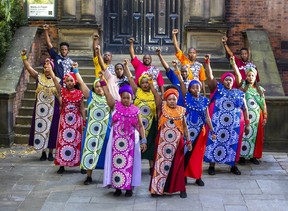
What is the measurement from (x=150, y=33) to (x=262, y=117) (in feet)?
18.1

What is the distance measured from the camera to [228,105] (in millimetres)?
9812

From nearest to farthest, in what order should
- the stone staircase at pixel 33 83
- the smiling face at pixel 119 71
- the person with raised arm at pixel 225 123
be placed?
the person with raised arm at pixel 225 123
the smiling face at pixel 119 71
the stone staircase at pixel 33 83

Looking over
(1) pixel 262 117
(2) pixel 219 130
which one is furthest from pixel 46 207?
(1) pixel 262 117

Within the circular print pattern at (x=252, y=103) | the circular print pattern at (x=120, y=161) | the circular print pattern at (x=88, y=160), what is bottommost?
the circular print pattern at (x=88, y=160)

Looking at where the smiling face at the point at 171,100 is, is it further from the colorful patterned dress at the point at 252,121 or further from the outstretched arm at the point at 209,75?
the colorful patterned dress at the point at 252,121

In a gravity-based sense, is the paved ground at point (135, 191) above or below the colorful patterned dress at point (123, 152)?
below

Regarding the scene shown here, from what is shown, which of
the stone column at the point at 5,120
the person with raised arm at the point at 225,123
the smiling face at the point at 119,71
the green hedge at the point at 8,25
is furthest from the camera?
the green hedge at the point at 8,25

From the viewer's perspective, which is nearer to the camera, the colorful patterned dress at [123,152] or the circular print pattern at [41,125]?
the colorful patterned dress at [123,152]

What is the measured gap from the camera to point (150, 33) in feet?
50.5

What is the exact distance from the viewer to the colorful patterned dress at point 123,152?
8.48m

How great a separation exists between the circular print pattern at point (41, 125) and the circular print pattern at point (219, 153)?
2906mm

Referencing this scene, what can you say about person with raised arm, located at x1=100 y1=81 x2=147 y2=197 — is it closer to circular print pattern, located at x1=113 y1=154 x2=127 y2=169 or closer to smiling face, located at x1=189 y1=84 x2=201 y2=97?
circular print pattern, located at x1=113 y1=154 x2=127 y2=169

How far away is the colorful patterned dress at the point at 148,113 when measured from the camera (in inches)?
379

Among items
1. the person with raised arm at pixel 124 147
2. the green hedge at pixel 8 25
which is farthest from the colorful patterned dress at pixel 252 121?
the green hedge at pixel 8 25
